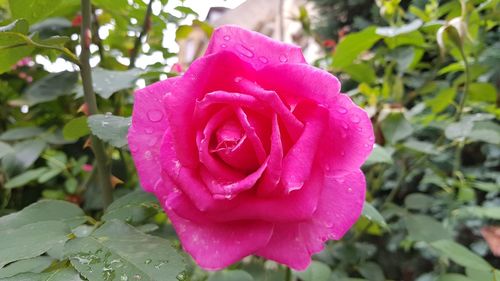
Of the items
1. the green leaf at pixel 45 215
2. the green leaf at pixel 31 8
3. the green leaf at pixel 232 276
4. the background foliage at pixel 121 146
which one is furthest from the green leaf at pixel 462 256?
the green leaf at pixel 31 8

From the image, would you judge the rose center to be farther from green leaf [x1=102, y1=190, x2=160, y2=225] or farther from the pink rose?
green leaf [x1=102, y1=190, x2=160, y2=225]

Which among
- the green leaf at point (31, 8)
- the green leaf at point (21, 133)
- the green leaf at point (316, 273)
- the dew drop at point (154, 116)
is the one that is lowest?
the green leaf at point (316, 273)

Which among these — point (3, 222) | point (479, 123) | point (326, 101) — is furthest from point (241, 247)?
point (479, 123)

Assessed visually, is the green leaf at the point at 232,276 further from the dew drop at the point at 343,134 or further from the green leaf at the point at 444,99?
the green leaf at the point at 444,99

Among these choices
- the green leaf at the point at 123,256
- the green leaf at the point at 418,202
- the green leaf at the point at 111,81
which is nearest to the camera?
the green leaf at the point at 123,256

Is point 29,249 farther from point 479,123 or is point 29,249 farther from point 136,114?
point 479,123

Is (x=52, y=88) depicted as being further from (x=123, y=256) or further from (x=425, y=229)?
(x=425, y=229)

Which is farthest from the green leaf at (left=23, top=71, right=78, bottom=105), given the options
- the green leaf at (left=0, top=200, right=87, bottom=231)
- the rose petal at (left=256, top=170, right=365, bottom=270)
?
the rose petal at (left=256, top=170, right=365, bottom=270)
